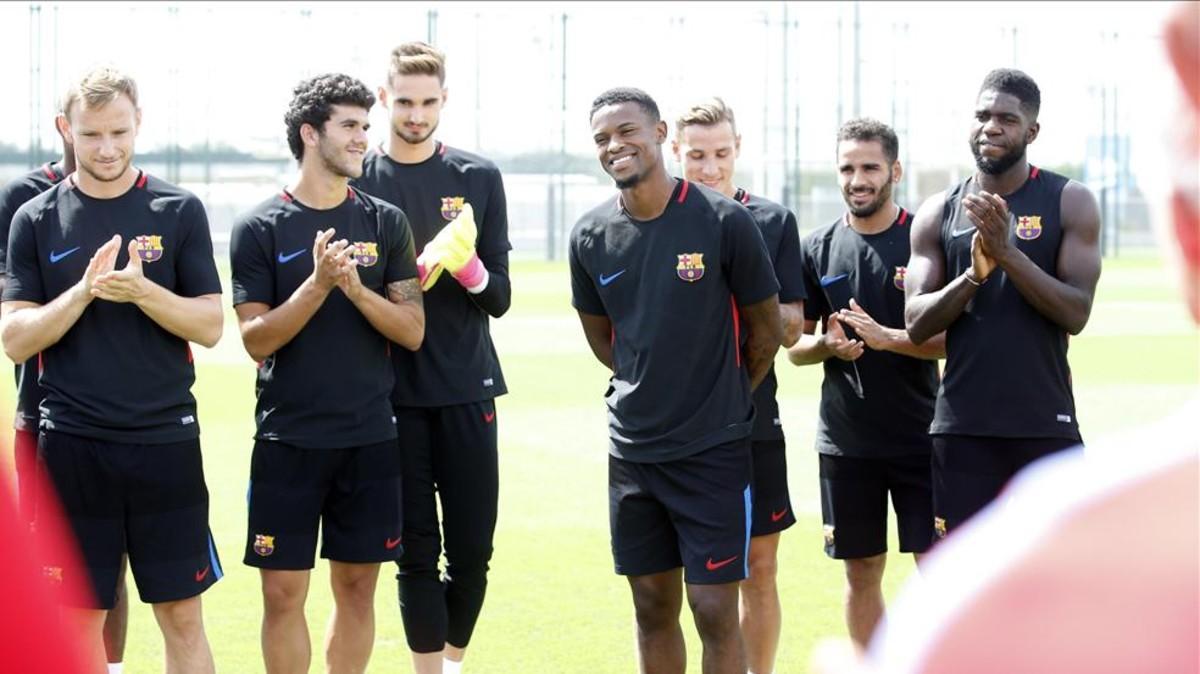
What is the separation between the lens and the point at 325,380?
250 inches

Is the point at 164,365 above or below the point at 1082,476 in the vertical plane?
below

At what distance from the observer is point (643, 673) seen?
602 centimetres

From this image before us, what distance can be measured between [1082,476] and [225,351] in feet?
73.6

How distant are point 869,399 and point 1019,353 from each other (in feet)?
2.76

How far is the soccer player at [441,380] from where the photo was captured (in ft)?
22.5

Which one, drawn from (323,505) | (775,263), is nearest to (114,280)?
(323,505)

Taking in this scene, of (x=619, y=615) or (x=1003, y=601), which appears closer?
(x=1003, y=601)

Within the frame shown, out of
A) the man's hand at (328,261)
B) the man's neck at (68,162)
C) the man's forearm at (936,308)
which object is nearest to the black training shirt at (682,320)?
the man's forearm at (936,308)

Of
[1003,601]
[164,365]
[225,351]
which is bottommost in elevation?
[225,351]

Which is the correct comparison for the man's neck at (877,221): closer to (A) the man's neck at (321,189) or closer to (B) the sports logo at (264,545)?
(A) the man's neck at (321,189)

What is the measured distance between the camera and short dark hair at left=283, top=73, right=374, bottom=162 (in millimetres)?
6477

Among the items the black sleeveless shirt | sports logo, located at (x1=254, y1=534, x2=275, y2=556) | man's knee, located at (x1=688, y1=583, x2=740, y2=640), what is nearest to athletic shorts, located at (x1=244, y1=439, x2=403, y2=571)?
sports logo, located at (x1=254, y1=534, x2=275, y2=556)

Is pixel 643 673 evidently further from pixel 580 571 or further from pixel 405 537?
pixel 580 571

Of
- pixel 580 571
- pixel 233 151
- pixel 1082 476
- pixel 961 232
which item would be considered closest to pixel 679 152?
pixel 961 232
